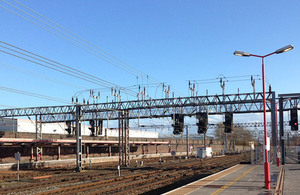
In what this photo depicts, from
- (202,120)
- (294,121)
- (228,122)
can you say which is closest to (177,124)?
(202,120)

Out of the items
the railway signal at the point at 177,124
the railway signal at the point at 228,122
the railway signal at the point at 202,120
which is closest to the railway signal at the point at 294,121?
the railway signal at the point at 228,122

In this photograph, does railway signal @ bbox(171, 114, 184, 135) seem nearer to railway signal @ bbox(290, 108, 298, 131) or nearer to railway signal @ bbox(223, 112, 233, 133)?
railway signal @ bbox(223, 112, 233, 133)

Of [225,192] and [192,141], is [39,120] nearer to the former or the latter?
[225,192]

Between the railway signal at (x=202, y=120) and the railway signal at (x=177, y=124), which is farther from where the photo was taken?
the railway signal at (x=177, y=124)

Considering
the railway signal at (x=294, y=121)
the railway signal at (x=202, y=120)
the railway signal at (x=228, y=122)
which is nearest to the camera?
the railway signal at (x=294, y=121)

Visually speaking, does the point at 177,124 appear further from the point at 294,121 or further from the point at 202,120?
the point at 294,121

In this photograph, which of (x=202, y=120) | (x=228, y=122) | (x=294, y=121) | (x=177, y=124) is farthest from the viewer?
(x=177, y=124)

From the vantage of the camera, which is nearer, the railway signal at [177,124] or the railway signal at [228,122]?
the railway signal at [228,122]

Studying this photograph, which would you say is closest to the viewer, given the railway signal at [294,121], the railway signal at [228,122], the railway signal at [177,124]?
the railway signal at [294,121]

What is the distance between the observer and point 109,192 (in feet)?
66.1

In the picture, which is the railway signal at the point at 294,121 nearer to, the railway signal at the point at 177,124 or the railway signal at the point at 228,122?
the railway signal at the point at 228,122

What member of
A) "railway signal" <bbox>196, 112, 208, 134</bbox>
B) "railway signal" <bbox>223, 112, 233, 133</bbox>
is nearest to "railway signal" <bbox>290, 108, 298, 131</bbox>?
"railway signal" <bbox>223, 112, 233, 133</bbox>

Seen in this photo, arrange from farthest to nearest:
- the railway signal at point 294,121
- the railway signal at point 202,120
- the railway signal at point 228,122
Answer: the railway signal at point 202,120, the railway signal at point 228,122, the railway signal at point 294,121

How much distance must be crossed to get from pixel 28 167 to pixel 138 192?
26467 millimetres
